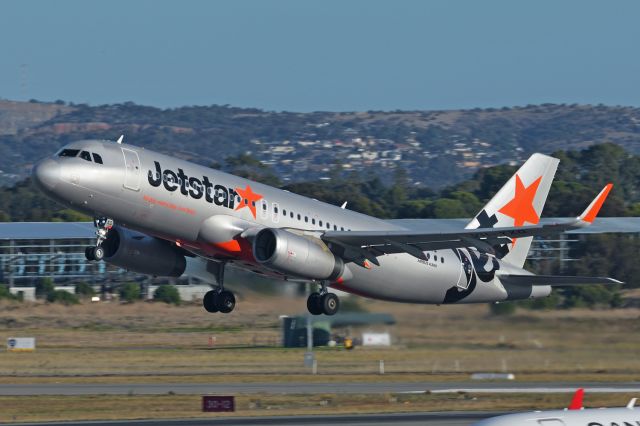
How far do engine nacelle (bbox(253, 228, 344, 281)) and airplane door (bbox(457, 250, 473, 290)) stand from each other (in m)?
7.85

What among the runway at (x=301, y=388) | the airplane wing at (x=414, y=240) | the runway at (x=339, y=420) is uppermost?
the airplane wing at (x=414, y=240)

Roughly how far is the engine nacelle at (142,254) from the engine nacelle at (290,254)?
17.1 feet

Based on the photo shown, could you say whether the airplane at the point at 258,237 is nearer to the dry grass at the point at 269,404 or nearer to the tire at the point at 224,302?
the tire at the point at 224,302

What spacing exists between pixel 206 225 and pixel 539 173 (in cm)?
1928

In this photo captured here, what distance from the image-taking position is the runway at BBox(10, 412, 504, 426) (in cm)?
4562

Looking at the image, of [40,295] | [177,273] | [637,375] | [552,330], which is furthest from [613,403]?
[40,295]

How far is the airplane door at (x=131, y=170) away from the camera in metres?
40.7

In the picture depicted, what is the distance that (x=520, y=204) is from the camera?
54.5 m

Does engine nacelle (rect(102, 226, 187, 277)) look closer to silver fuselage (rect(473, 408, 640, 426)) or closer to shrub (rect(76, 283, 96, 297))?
silver fuselage (rect(473, 408, 640, 426))

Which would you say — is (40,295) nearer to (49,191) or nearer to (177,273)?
(177,273)

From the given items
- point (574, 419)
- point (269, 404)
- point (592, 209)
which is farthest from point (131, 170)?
point (574, 419)

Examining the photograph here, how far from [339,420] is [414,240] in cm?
763

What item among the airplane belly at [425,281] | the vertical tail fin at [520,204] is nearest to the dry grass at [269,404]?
the airplane belly at [425,281]

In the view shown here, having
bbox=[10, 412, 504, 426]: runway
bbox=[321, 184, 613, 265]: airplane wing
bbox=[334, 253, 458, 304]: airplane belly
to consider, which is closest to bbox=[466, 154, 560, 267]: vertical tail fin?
bbox=[334, 253, 458, 304]: airplane belly
